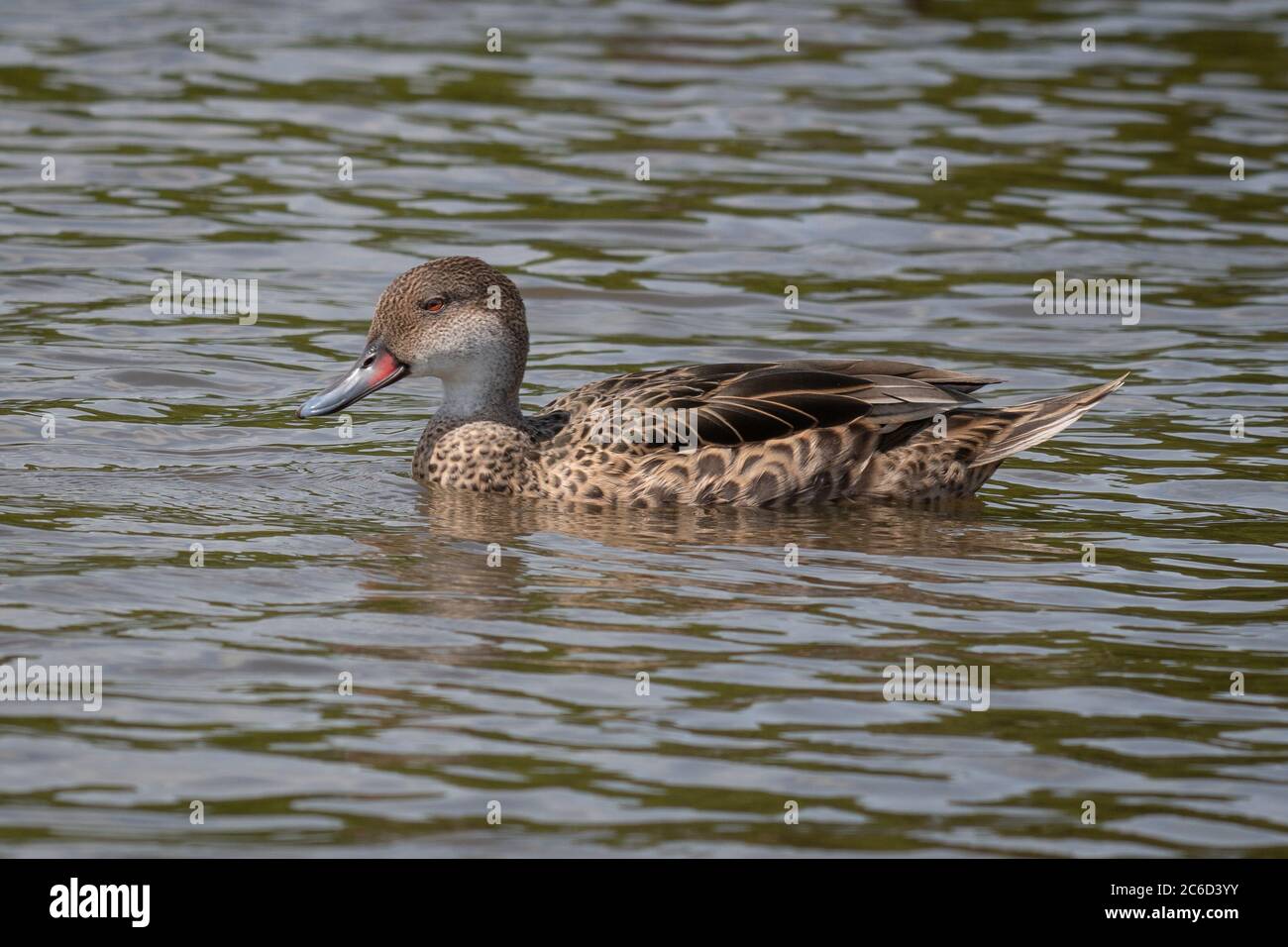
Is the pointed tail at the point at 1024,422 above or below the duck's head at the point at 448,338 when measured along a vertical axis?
below

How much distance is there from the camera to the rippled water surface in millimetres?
7035

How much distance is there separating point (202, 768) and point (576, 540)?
3.11m

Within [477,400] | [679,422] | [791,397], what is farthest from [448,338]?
[791,397]

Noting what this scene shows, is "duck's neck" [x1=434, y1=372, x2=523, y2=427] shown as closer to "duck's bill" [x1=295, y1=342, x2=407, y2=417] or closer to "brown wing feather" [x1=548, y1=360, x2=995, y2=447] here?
"duck's bill" [x1=295, y1=342, x2=407, y2=417]

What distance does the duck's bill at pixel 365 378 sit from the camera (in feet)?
35.3

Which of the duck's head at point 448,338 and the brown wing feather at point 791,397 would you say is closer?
the brown wing feather at point 791,397

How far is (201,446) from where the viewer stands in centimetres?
1132

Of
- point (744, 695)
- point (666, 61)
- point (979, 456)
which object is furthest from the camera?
point (666, 61)

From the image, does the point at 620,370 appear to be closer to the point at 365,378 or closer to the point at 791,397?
the point at 365,378

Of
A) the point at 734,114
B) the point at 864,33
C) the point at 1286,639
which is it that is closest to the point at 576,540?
the point at 1286,639

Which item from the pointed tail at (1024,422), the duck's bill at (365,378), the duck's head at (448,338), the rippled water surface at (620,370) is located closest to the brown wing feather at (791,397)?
the pointed tail at (1024,422)

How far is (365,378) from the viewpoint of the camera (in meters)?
10.8

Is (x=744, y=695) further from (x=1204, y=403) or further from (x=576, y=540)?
(x=1204, y=403)

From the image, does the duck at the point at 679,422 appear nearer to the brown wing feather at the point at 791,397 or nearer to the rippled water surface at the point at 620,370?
the brown wing feather at the point at 791,397
